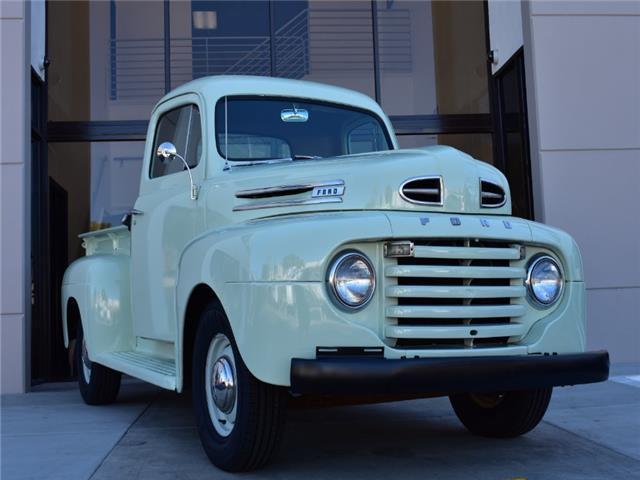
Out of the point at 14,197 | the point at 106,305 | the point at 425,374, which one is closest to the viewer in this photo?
the point at 425,374

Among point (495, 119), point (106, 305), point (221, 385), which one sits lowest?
point (221, 385)

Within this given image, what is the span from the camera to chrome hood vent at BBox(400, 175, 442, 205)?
3.68m

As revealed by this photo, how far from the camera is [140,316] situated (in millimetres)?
5133

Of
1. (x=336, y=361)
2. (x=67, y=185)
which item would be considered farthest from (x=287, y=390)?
(x=67, y=185)

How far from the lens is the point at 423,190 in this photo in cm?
371

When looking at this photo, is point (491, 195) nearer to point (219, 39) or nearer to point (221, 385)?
point (221, 385)

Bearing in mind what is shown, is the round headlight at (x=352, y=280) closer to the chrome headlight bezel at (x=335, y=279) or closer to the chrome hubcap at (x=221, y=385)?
the chrome headlight bezel at (x=335, y=279)

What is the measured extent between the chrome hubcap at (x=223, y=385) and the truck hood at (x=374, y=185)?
30.9 inches

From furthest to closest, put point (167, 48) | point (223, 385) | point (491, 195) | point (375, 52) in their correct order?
1. point (375, 52)
2. point (167, 48)
3. point (491, 195)
4. point (223, 385)

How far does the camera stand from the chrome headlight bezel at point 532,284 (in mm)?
3664

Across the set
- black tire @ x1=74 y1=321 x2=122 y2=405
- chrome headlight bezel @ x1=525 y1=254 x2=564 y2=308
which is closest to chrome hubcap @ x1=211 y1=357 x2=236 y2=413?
chrome headlight bezel @ x1=525 y1=254 x2=564 y2=308

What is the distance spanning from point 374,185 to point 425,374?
100 centimetres

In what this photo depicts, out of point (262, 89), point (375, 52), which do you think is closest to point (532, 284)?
point (262, 89)

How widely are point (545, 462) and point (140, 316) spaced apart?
9.09 ft
